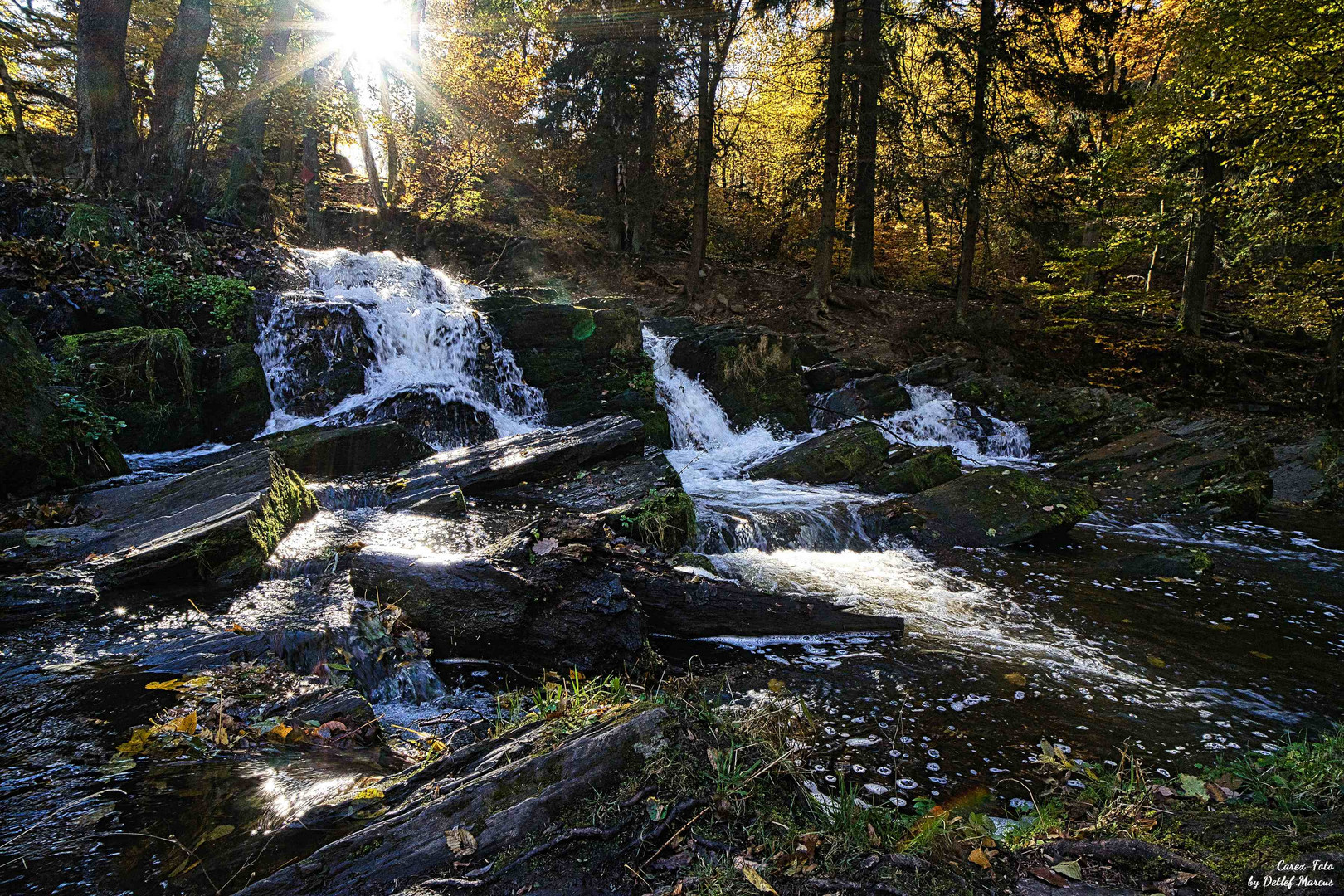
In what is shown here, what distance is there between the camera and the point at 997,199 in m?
16.2

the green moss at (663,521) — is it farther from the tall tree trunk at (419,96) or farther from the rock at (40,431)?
the tall tree trunk at (419,96)

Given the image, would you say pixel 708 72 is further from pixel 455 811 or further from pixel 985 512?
pixel 455 811

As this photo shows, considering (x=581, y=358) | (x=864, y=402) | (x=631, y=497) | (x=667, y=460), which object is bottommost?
(x=631, y=497)

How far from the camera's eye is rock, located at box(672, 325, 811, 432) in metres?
13.1

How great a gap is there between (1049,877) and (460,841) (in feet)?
5.99

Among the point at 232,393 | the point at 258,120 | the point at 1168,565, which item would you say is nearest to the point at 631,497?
the point at 1168,565

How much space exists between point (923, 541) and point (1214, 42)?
1267cm

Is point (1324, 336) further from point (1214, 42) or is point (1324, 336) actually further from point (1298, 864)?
point (1298, 864)

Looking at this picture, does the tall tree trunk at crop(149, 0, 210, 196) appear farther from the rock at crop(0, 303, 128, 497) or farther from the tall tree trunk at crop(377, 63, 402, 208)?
the rock at crop(0, 303, 128, 497)

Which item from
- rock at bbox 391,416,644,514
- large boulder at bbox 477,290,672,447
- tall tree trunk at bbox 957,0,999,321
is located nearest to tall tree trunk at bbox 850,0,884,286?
tall tree trunk at bbox 957,0,999,321

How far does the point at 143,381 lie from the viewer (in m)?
8.27

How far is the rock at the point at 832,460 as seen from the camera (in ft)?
32.3

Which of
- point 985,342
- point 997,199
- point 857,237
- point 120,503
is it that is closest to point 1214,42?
point 997,199

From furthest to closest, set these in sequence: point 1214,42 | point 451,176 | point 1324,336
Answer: point 451,176 → point 1324,336 → point 1214,42
